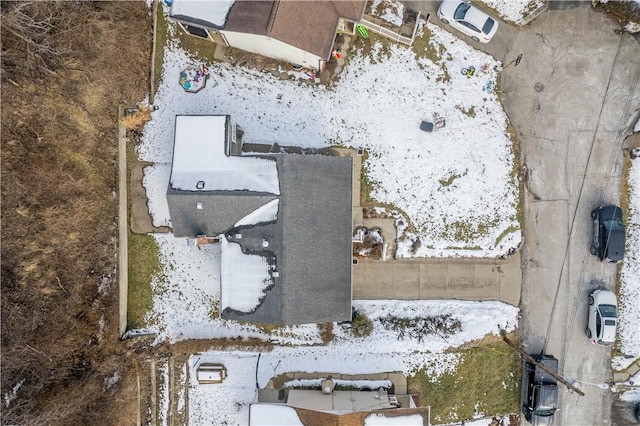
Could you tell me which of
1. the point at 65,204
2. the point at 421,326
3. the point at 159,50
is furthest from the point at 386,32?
the point at 65,204

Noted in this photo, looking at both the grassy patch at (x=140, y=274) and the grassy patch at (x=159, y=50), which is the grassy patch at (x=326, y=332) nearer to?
the grassy patch at (x=140, y=274)

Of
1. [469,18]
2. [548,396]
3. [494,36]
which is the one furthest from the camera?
[494,36]

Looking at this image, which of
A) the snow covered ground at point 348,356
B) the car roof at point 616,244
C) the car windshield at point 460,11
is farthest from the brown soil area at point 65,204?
the car roof at point 616,244

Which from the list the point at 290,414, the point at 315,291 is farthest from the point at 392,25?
the point at 290,414

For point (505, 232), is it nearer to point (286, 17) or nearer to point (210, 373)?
point (286, 17)

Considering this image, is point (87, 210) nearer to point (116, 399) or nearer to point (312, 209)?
point (116, 399)

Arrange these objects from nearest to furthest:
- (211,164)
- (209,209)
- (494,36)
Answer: (209,209) < (211,164) < (494,36)

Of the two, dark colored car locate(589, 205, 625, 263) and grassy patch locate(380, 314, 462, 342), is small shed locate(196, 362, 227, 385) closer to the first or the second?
grassy patch locate(380, 314, 462, 342)
